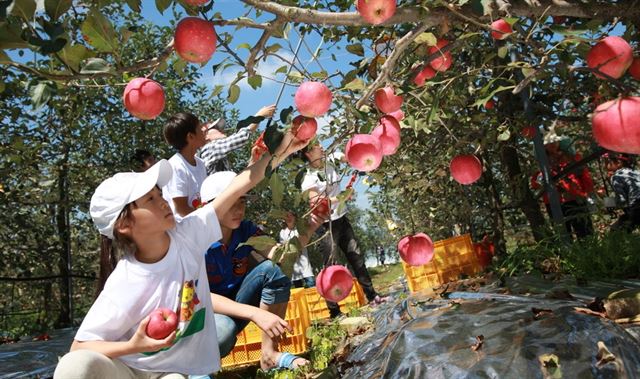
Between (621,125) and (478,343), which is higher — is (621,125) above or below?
above

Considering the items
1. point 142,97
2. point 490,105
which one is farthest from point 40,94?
point 490,105

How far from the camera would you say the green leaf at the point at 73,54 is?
1297 millimetres

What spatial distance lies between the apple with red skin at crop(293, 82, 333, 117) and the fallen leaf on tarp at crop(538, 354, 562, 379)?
1047mm

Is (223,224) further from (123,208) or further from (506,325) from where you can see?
(506,325)

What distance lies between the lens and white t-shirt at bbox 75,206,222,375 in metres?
1.85

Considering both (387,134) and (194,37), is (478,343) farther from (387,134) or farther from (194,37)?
(194,37)

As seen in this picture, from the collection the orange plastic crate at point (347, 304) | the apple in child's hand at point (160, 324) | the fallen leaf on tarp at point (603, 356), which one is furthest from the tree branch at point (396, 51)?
the orange plastic crate at point (347, 304)

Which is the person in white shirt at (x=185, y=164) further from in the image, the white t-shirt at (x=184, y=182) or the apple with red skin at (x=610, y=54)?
the apple with red skin at (x=610, y=54)

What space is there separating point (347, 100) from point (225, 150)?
63.6 inches

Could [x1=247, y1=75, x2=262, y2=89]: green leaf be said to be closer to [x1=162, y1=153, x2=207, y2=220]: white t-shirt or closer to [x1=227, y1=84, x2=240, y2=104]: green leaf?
[x1=227, y1=84, x2=240, y2=104]: green leaf

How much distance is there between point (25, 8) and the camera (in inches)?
42.5

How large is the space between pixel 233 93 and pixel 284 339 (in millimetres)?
2418

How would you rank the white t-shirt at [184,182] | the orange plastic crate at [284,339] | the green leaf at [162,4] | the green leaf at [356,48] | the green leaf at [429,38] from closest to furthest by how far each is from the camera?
1. the green leaf at [162,4]
2. the green leaf at [429,38]
3. the green leaf at [356,48]
4. the white t-shirt at [184,182]
5. the orange plastic crate at [284,339]

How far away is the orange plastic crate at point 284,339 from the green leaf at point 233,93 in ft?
7.30
